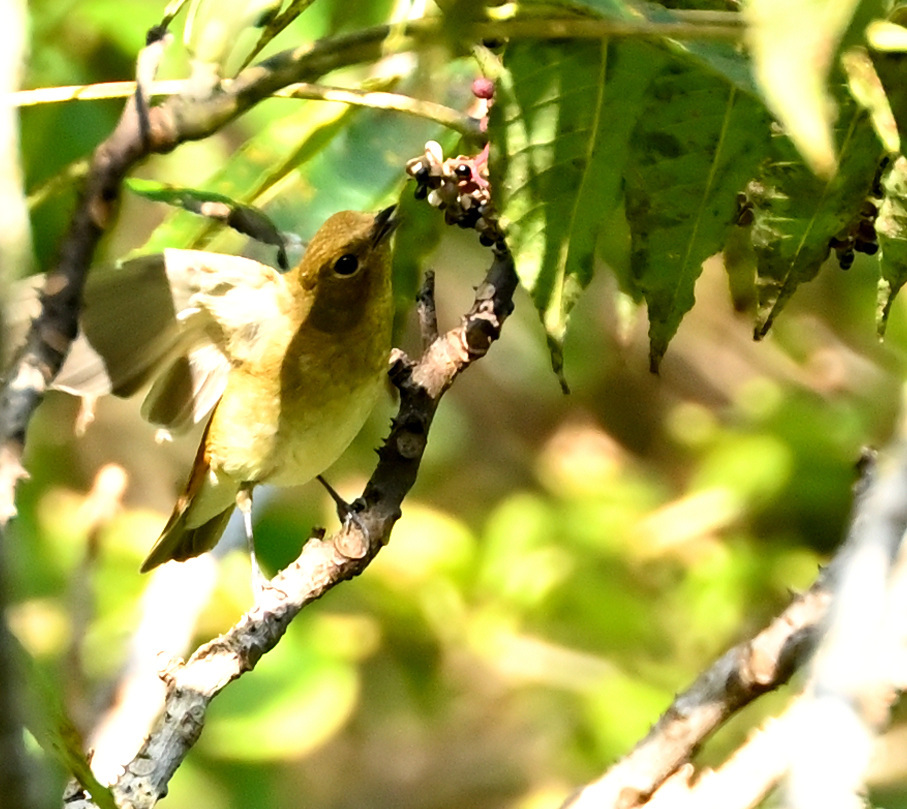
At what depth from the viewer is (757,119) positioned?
0.86 meters

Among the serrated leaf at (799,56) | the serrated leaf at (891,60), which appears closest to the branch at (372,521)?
the serrated leaf at (891,60)

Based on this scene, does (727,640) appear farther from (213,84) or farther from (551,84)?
(213,84)

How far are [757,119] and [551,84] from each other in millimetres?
144

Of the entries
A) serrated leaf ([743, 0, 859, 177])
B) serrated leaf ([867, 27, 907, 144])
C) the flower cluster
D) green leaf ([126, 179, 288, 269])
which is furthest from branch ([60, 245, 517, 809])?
serrated leaf ([743, 0, 859, 177])

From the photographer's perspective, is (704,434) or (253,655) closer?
(253,655)

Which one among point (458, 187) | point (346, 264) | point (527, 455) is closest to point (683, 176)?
point (458, 187)

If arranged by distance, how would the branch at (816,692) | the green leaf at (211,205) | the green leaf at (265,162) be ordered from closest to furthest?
the branch at (816,692), the green leaf at (211,205), the green leaf at (265,162)

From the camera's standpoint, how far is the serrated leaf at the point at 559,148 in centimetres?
84

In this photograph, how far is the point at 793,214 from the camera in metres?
0.91

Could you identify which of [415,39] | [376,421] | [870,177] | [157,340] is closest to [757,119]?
[870,177]

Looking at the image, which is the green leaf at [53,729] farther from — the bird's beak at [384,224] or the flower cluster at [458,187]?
the bird's beak at [384,224]

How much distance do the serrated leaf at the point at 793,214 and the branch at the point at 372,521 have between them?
0.20m

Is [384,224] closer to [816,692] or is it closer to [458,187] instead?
[458,187]

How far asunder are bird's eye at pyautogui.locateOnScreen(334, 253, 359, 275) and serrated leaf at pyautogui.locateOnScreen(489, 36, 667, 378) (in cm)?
58
